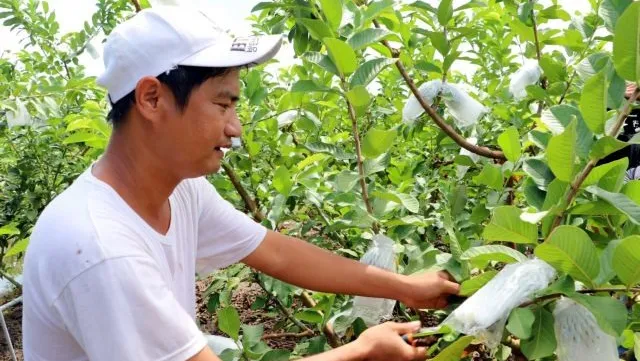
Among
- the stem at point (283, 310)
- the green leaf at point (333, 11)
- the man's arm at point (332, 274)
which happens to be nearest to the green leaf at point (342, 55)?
the green leaf at point (333, 11)

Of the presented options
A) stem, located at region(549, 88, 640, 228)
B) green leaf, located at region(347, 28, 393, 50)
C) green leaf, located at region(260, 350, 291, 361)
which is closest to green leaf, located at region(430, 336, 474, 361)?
stem, located at region(549, 88, 640, 228)

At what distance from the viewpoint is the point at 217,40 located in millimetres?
1211

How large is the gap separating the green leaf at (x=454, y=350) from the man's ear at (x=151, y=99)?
631mm

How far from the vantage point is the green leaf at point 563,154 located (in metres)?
0.89

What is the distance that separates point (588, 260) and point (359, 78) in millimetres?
666

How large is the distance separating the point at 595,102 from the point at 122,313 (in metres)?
0.77

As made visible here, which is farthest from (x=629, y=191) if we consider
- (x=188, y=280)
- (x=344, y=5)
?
(x=188, y=280)

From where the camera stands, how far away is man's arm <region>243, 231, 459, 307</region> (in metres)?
1.40

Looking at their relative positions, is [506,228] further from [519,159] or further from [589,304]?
[519,159]

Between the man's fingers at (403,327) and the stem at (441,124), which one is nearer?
the man's fingers at (403,327)

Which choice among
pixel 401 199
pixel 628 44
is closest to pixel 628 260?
pixel 628 44

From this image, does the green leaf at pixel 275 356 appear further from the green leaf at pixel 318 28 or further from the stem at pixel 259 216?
the green leaf at pixel 318 28

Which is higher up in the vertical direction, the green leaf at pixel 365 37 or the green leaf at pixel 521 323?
the green leaf at pixel 365 37

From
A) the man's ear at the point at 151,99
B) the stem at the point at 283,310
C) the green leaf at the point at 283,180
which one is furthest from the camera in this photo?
the stem at the point at 283,310
